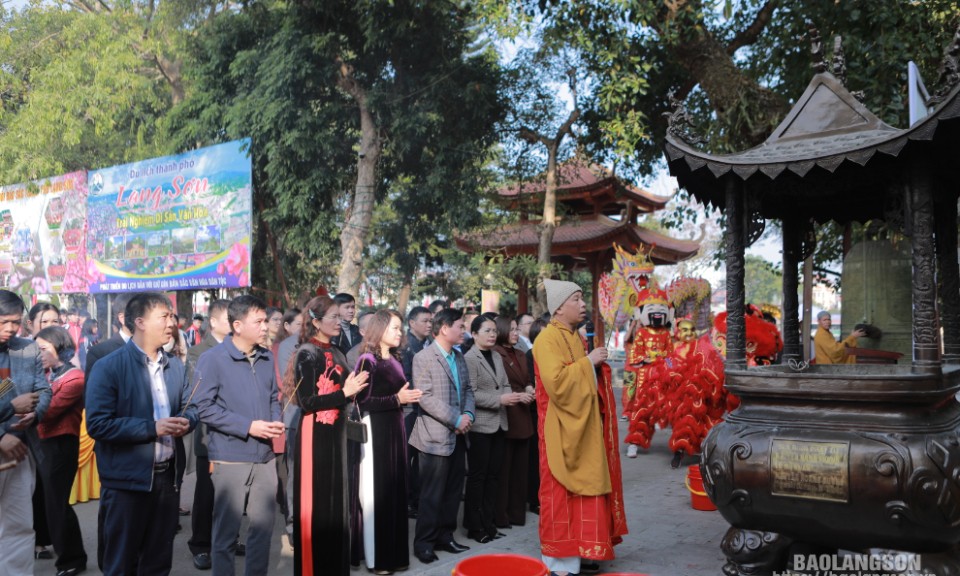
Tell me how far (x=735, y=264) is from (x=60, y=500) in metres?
4.37

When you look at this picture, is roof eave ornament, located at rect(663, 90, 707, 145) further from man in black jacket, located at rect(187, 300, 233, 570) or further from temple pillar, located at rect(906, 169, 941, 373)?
man in black jacket, located at rect(187, 300, 233, 570)

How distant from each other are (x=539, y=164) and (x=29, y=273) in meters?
11.0

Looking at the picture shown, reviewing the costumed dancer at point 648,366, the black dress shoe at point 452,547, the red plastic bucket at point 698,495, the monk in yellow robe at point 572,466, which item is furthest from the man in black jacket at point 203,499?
the costumed dancer at point 648,366

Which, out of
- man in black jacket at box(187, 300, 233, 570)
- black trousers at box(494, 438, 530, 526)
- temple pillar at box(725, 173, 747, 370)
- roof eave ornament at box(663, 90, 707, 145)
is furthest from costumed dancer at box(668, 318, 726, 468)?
man in black jacket at box(187, 300, 233, 570)

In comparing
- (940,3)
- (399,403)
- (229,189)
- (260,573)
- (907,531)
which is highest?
(940,3)

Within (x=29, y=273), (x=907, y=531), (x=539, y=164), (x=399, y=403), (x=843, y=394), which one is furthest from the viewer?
(x=29, y=273)

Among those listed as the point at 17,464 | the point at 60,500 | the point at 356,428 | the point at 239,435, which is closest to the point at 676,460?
the point at 356,428

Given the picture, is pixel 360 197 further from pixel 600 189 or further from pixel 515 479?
pixel 600 189

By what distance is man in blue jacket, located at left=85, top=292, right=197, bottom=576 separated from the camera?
3.38 metres

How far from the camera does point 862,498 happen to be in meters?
3.48

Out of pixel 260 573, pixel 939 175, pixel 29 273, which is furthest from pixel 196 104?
pixel 939 175

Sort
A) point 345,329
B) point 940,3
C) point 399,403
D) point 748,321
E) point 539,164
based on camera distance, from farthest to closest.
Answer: point 539,164 < point 940,3 < point 748,321 < point 345,329 < point 399,403

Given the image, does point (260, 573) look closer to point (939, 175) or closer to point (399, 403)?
point (399, 403)

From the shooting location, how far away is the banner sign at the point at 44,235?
46.2 ft
